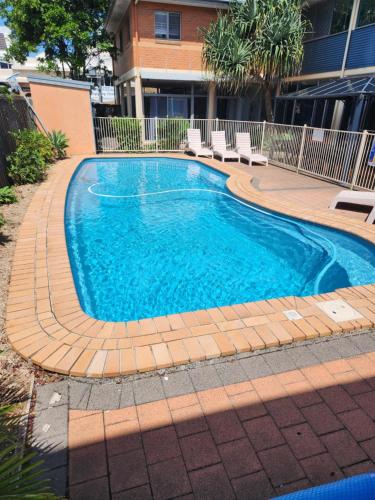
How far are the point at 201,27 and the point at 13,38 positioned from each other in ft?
37.3

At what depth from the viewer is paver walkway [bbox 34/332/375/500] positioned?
170 centimetres

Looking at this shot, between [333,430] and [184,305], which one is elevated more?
[333,430]

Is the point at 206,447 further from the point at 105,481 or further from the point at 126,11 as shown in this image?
the point at 126,11

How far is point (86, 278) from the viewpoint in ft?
15.3

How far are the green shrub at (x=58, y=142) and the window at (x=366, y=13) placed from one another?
483 inches

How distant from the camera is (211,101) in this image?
16891mm

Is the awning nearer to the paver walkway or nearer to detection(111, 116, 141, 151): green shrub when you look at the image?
detection(111, 116, 141, 151): green shrub

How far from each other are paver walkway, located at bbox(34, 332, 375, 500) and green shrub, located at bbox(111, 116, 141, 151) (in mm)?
13027

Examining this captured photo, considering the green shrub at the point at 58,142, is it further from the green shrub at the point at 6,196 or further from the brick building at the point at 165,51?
the green shrub at the point at 6,196

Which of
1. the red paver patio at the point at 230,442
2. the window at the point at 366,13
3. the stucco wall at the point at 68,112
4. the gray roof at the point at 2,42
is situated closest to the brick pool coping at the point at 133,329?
the red paver patio at the point at 230,442

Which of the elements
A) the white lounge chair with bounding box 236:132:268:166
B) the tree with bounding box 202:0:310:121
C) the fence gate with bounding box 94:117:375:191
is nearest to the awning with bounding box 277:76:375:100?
the fence gate with bounding box 94:117:375:191

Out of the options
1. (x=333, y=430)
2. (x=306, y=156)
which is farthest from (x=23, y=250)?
(x=306, y=156)

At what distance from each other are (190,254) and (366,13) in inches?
514

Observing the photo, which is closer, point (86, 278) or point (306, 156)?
point (86, 278)
